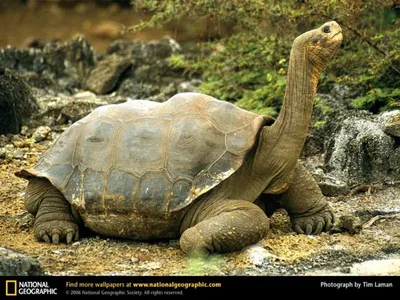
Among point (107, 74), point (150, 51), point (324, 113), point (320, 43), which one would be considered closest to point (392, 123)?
point (324, 113)

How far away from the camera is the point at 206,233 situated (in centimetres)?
526

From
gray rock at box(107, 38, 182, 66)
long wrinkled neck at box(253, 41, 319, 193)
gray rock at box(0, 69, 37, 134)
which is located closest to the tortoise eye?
long wrinkled neck at box(253, 41, 319, 193)

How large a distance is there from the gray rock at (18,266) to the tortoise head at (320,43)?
88.4 inches

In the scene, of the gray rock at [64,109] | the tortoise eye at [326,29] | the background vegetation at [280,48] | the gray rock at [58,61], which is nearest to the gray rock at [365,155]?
the background vegetation at [280,48]

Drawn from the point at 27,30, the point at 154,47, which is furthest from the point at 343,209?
the point at 27,30

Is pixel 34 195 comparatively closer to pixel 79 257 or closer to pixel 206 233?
pixel 79 257

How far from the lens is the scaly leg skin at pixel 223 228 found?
17.3ft

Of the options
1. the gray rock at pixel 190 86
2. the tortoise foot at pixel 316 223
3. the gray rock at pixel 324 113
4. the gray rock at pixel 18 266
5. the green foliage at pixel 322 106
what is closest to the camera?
the gray rock at pixel 18 266

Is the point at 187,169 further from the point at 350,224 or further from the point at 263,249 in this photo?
the point at 350,224

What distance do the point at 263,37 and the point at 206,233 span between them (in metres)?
4.30

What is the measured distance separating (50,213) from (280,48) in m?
3.85

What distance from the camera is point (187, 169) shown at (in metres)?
5.47

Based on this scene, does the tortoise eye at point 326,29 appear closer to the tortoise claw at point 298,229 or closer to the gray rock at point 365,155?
the tortoise claw at point 298,229
